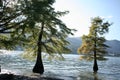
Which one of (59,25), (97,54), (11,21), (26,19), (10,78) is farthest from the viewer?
(97,54)

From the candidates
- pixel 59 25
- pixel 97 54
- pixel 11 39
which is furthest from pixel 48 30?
pixel 97 54

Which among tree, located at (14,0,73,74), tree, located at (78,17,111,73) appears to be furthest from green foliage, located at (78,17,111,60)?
tree, located at (14,0,73,74)

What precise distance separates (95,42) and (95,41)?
0.22 m

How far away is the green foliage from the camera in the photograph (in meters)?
53.7

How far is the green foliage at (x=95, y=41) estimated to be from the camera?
5373 centimetres

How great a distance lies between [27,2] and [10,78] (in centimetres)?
902

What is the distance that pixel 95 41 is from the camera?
177 feet

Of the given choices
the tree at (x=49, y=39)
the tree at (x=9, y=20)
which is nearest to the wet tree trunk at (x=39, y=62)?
the tree at (x=49, y=39)

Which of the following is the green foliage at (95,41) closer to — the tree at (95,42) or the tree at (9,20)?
the tree at (95,42)

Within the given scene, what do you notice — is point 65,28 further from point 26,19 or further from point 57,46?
point 26,19

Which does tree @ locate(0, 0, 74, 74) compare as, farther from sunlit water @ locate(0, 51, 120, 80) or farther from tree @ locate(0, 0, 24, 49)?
sunlit water @ locate(0, 51, 120, 80)

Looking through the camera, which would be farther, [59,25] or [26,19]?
[59,25]

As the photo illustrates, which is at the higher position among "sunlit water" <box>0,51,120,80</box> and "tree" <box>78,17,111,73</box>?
"tree" <box>78,17,111,73</box>

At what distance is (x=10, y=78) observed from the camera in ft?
75.5
